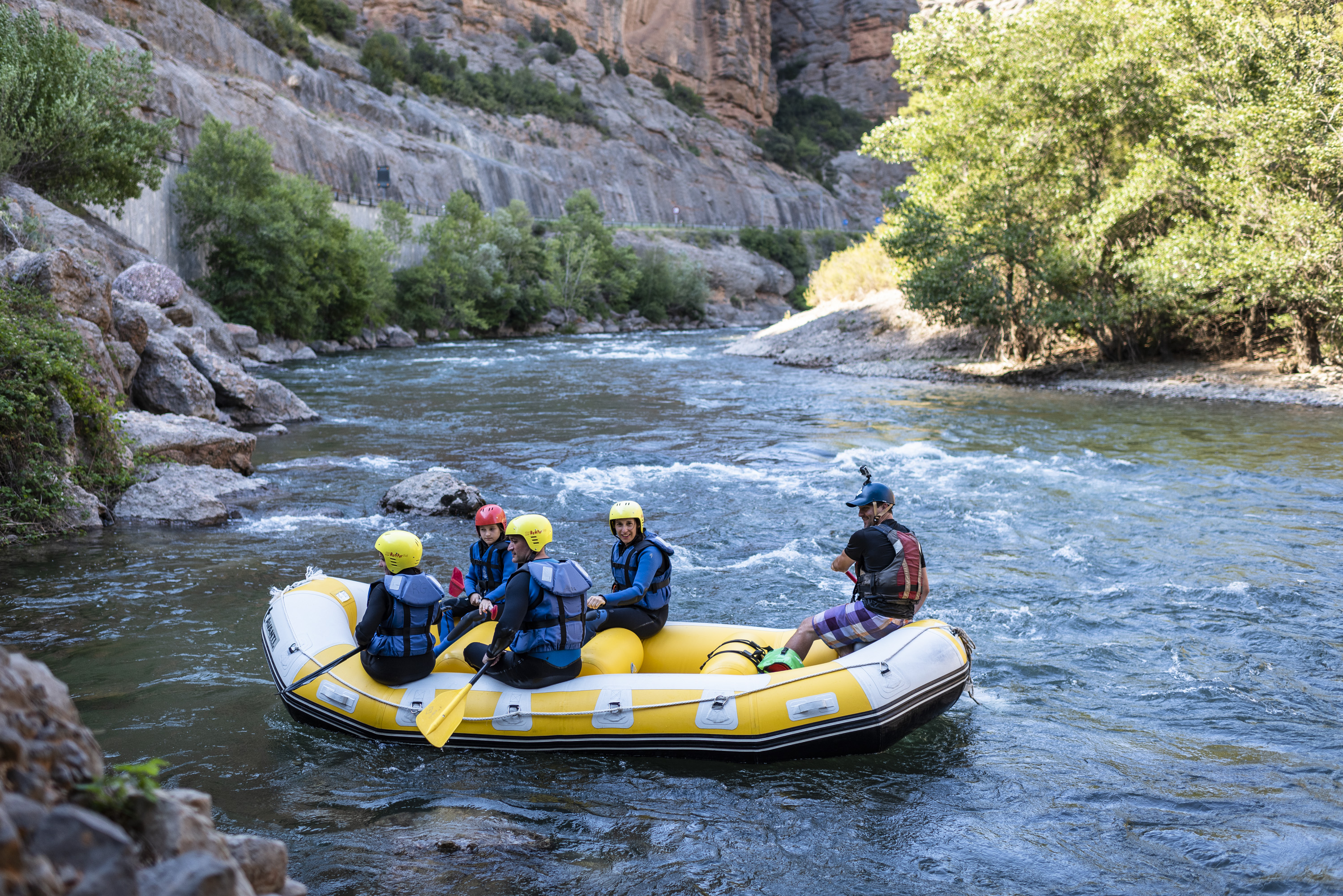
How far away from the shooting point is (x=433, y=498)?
34.8 feet

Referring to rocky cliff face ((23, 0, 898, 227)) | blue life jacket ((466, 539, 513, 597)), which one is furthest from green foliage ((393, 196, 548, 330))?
blue life jacket ((466, 539, 513, 597))

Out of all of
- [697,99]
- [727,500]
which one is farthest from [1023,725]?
[697,99]

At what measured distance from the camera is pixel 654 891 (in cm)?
402

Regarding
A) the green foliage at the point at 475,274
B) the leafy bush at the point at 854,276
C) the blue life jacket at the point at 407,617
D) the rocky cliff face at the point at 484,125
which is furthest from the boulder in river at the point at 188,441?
the green foliage at the point at 475,274

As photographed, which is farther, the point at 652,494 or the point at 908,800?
the point at 652,494

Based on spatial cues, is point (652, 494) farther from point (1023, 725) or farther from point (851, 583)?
point (1023, 725)

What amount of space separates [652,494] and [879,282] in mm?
22110

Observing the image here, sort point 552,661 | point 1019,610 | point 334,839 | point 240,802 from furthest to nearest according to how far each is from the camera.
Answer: point 1019,610 → point 552,661 → point 240,802 → point 334,839

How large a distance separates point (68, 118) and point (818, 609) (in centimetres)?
2171

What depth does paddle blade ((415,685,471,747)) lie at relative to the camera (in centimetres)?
512

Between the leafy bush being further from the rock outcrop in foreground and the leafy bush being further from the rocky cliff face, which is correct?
the rock outcrop in foreground

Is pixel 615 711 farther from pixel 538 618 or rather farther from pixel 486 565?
pixel 486 565

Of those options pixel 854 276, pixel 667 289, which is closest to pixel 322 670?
pixel 854 276

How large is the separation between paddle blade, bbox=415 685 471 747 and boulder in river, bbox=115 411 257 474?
745cm
